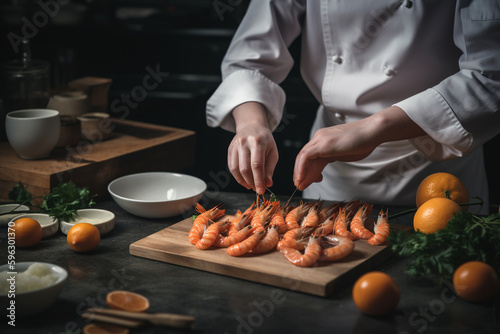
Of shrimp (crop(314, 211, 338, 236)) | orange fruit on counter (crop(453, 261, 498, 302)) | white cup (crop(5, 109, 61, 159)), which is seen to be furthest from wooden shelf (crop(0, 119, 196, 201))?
orange fruit on counter (crop(453, 261, 498, 302))

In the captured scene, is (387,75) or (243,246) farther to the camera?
(387,75)

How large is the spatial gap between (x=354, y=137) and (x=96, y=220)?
0.81m

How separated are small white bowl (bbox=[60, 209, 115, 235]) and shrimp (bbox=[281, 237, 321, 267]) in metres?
0.53

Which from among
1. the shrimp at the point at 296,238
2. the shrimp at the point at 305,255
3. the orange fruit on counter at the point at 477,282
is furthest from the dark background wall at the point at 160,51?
the orange fruit on counter at the point at 477,282

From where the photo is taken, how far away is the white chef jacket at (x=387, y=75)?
1639mm

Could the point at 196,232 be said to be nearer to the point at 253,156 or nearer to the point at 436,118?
the point at 253,156

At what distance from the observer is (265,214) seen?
5.47 ft

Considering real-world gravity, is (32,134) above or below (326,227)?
above

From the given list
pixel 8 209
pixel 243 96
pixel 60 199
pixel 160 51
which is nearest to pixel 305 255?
pixel 243 96

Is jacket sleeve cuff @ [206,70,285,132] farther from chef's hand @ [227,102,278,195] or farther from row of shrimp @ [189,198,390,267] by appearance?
row of shrimp @ [189,198,390,267]

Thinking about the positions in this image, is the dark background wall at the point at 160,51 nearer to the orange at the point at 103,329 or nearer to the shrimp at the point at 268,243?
the shrimp at the point at 268,243

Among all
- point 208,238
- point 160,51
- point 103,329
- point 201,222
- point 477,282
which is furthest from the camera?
point 160,51

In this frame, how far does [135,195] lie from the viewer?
6.36ft

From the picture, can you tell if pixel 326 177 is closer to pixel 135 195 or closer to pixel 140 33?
pixel 135 195
